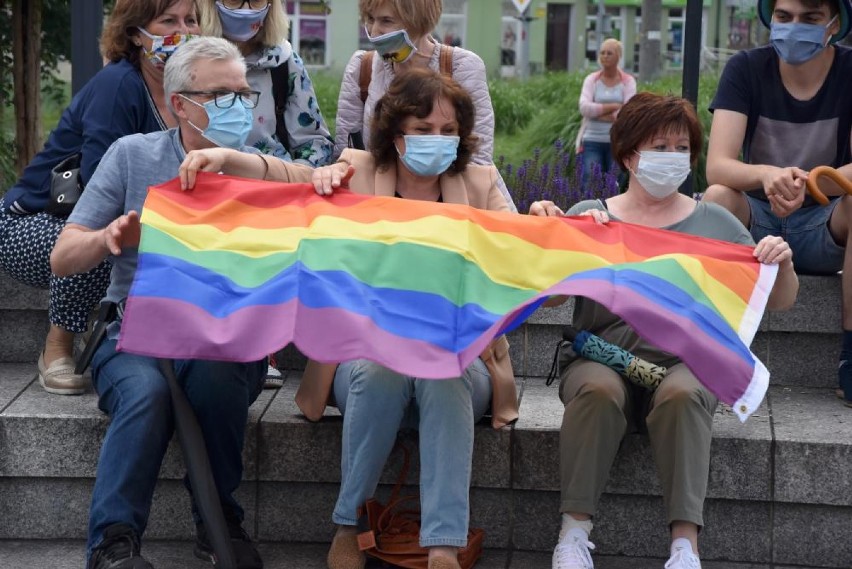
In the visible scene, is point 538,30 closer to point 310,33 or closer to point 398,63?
point 310,33

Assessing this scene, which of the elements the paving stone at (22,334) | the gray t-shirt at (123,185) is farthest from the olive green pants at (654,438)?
the paving stone at (22,334)

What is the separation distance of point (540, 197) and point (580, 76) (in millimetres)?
11796

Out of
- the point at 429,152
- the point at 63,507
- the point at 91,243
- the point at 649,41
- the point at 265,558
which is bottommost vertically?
the point at 265,558

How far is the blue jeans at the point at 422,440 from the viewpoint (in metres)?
4.20

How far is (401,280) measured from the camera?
169 inches

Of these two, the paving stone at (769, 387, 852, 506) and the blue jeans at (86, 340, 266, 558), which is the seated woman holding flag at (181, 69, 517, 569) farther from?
the paving stone at (769, 387, 852, 506)

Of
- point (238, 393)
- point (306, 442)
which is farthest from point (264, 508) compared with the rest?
point (238, 393)

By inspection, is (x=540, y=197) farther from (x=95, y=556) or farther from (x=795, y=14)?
(x=95, y=556)

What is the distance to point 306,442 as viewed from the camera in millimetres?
4719

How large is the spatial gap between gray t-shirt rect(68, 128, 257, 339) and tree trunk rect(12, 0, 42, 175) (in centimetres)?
434

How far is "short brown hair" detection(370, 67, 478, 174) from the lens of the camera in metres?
4.67

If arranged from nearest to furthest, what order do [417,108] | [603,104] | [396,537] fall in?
1. [396,537]
2. [417,108]
3. [603,104]

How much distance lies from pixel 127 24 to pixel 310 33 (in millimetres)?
33389

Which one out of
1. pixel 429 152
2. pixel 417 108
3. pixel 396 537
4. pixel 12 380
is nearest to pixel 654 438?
pixel 396 537
